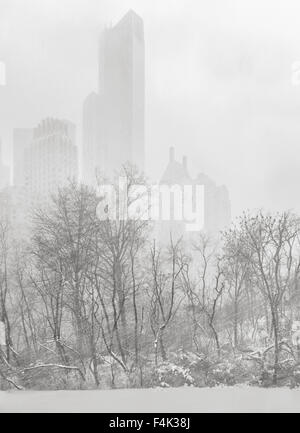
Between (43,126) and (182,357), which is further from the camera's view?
(43,126)

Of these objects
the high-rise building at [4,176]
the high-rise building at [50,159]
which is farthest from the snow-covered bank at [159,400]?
the high-rise building at [4,176]

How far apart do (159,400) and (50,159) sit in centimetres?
303

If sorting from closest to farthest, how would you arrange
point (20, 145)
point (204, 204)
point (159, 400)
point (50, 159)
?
point (159, 400), point (204, 204), point (20, 145), point (50, 159)

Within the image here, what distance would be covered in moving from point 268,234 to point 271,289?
26.7 inches

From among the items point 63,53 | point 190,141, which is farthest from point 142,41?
point 190,141

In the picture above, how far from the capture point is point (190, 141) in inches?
179

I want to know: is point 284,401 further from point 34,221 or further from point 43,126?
point 43,126

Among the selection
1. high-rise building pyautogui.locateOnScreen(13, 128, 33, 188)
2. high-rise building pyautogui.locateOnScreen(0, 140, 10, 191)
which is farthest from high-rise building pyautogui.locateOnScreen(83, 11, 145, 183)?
high-rise building pyautogui.locateOnScreen(0, 140, 10, 191)

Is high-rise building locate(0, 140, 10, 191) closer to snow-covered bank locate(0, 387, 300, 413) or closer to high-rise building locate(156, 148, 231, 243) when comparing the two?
high-rise building locate(156, 148, 231, 243)

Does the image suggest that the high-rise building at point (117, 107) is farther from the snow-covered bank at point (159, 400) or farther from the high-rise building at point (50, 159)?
the snow-covered bank at point (159, 400)
